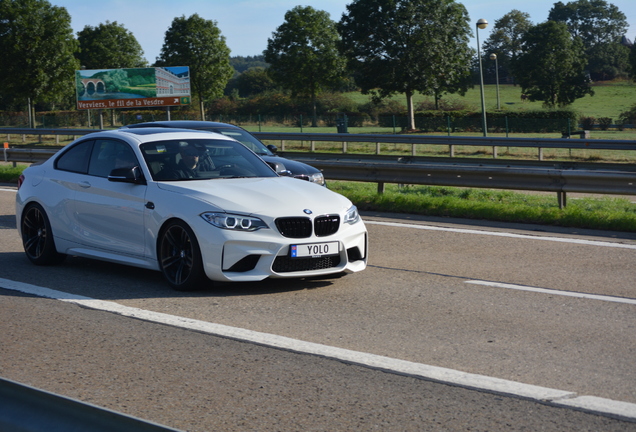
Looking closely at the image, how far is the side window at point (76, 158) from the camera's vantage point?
8.30 meters

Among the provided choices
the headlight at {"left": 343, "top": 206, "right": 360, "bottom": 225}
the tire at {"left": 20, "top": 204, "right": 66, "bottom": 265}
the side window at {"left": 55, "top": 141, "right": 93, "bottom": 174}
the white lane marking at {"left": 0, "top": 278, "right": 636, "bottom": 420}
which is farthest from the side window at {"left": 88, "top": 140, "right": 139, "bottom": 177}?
the headlight at {"left": 343, "top": 206, "right": 360, "bottom": 225}

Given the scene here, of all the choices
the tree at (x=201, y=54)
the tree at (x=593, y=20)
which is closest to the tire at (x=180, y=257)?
the tree at (x=201, y=54)

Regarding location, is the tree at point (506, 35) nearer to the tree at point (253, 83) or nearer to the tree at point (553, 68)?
the tree at point (253, 83)

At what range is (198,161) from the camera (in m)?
7.82

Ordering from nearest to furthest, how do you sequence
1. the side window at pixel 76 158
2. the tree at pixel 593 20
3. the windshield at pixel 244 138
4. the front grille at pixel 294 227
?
the front grille at pixel 294 227 < the side window at pixel 76 158 < the windshield at pixel 244 138 < the tree at pixel 593 20

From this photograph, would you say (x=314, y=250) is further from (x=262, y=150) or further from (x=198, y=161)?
(x=262, y=150)

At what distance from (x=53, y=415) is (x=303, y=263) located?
4.81 m

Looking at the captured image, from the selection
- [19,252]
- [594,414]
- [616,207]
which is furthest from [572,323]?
[616,207]

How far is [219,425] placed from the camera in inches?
154

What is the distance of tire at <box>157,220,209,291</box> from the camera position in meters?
6.88

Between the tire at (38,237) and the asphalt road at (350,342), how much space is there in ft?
0.68

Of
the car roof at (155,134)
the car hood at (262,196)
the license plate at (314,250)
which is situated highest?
Result: the car roof at (155,134)

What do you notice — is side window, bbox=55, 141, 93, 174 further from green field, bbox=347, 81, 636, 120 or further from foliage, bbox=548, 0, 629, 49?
foliage, bbox=548, 0, 629, 49

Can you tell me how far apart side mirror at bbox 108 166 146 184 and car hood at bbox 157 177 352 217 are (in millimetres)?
244
